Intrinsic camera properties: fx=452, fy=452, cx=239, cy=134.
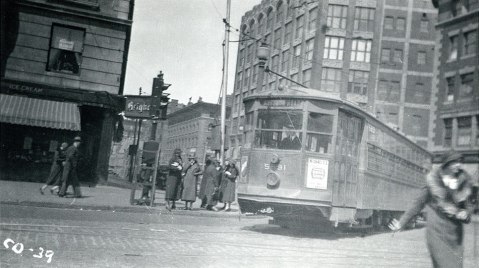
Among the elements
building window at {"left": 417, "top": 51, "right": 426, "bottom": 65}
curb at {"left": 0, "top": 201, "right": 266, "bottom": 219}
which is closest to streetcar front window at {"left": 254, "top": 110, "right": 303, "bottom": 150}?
curb at {"left": 0, "top": 201, "right": 266, "bottom": 219}

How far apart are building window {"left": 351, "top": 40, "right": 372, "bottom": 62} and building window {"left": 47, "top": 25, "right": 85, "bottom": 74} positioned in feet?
123

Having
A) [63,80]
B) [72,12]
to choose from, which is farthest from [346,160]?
[72,12]

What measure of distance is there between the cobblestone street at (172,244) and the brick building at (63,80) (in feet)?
7.71

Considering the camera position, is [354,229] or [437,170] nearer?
[437,170]

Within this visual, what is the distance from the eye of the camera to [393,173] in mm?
14133

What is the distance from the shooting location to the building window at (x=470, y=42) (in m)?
25.9

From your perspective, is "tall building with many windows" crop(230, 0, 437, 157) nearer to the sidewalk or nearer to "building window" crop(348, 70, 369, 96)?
"building window" crop(348, 70, 369, 96)

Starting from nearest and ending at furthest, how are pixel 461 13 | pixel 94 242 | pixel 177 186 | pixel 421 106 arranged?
pixel 94 242, pixel 177 186, pixel 461 13, pixel 421 106

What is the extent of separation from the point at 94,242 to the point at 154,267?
182 cm

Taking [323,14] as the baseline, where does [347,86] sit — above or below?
below

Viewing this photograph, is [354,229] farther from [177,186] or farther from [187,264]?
[187,264]

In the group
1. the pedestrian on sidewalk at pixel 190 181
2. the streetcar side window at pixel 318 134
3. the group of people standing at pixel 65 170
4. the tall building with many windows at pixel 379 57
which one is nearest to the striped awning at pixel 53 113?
the group of people standing at pixel 65 170

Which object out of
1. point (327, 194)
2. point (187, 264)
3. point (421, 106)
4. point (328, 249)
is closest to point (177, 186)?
point (327, 194)

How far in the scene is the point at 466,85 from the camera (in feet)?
90.5
